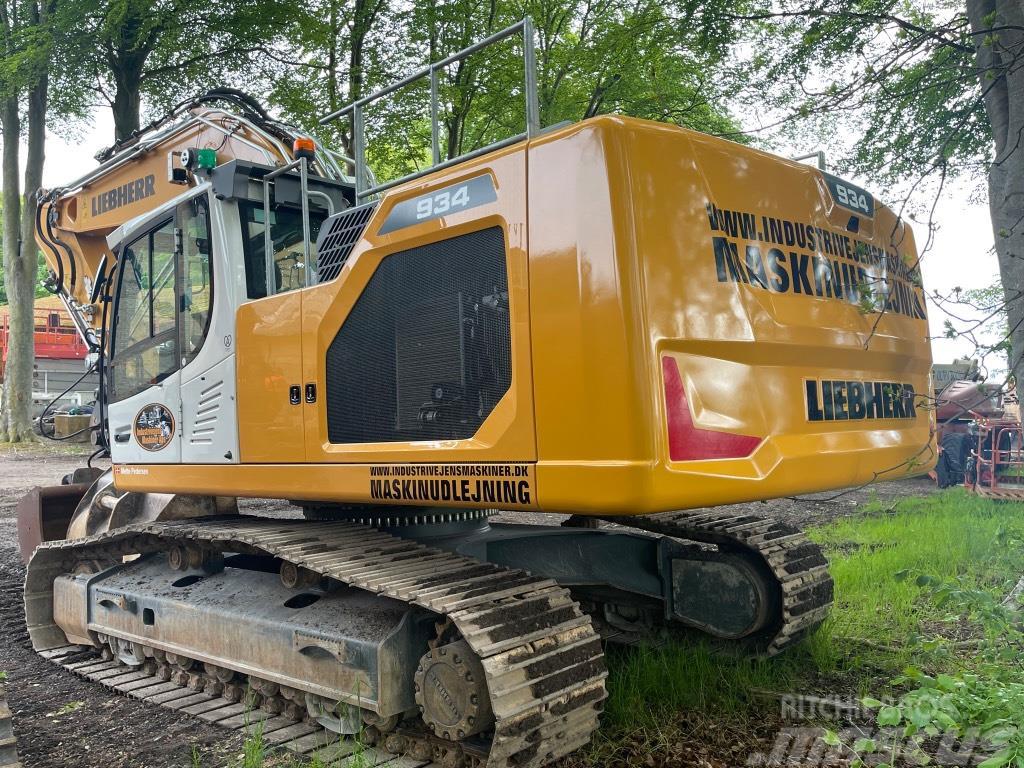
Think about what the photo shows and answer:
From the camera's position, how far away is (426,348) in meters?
3.81

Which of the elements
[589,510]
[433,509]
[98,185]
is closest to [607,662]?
[433,509]

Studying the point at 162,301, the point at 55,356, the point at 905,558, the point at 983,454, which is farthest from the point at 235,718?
the point at 55,356

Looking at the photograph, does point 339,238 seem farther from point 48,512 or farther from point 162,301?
point 48,512

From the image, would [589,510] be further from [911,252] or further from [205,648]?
[911,252]

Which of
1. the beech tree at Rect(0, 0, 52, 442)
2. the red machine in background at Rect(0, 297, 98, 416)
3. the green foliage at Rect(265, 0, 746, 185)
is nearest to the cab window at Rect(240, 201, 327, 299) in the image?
the green foliage at Rect(265, 0, 746, 185)

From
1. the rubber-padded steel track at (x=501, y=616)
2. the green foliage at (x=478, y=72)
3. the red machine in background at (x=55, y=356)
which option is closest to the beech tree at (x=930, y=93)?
the rubber-padded steel track at (x=501, y=616)

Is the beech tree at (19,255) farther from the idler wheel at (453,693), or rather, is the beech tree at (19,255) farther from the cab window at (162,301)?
the idler wheel at (453,693)

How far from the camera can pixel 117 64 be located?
14.1 metres

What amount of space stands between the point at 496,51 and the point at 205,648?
28.0ft

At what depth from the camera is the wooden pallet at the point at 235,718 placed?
12.1 feet

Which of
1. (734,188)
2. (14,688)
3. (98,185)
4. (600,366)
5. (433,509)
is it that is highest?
(98,185)

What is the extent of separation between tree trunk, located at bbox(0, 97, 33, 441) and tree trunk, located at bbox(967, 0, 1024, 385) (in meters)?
18.5

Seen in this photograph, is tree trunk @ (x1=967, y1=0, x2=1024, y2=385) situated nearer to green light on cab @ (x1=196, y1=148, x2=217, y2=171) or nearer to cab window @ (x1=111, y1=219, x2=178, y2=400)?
green light on cab @ (x1=196, y1=148, x2=217, y2=171)

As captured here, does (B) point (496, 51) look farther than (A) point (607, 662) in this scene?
Yes
